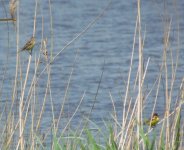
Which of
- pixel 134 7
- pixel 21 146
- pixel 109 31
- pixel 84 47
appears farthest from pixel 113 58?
pixel 21 146

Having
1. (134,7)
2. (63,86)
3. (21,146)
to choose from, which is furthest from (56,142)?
(134,7)

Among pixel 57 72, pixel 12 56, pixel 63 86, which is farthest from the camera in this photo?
pixel 12 56

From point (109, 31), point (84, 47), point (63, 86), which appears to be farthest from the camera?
point (109, 31)

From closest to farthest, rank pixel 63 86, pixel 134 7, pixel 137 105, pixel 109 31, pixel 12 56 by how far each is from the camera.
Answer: pixel 137 105 < pixel 63 86 < pixel 12 56 < pixel 109 31 < pixel 134 7

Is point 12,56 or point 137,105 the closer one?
point 137,105

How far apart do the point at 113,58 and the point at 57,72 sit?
0.86m

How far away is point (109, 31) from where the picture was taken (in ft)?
30.6

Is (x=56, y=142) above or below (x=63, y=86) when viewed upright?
above

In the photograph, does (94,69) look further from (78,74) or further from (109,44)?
(109,44)

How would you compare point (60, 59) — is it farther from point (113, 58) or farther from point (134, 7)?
point (134, 7)

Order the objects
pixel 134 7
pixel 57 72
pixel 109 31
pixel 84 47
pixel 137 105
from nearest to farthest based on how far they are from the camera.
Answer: pixel 137 105 < pixel 57 72 < pixel 84 47 < pixel 109 31 < pixel 134 7

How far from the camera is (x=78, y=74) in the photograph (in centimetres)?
732

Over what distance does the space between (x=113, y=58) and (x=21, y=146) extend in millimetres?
4300

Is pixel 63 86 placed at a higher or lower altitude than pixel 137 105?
lower
